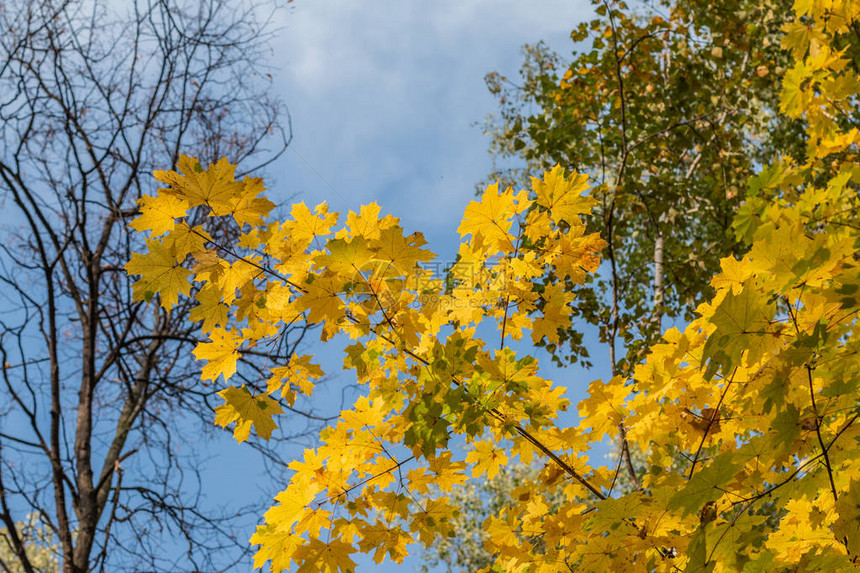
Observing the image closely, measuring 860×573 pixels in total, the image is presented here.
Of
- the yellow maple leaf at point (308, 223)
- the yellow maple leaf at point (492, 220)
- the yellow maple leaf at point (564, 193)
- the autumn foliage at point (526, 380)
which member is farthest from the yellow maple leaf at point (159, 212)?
the yellow maple leaf at point (564, 193)

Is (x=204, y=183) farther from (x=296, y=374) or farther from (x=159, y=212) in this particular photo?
(x=296, y=374)

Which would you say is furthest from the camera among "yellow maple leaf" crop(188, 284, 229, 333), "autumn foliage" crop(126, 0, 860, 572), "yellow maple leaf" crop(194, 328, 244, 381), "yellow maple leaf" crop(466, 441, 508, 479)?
"yellow maple leaf" crop(466, 441, 508, 479)

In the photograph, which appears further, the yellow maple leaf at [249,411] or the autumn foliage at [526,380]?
the yellow maple leaf at [249,411]

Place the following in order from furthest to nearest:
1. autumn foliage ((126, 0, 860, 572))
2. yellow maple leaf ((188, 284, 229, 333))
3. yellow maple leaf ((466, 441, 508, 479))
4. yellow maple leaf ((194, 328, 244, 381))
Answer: yellow maple leaf ((466, 441, 508, 479)) → yellow maple leaf ((194, 328, 244, 381)) → yellow maple leaf ((188, 284, 229, 333)) → autumn foliage ((126, 0, 860, 572))

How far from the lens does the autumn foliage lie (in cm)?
147

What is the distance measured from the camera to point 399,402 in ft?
6.89

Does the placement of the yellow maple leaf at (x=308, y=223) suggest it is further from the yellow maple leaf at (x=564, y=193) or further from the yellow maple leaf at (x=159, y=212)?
the yellow maple leaf at (x=564, y=193)

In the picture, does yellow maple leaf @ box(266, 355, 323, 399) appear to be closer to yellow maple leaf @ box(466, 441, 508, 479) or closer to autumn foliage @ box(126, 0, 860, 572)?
autumn foliage @ box(126, 0, 860, 572)

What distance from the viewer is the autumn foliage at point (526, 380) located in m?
1.47

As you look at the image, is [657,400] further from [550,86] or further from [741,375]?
[550,86]

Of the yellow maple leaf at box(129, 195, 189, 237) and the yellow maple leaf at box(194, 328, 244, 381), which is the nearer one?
the yellow maple leaf at box(129, 195, 189, 237)

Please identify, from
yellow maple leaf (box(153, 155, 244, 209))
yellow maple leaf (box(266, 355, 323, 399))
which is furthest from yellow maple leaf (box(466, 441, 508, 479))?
yellow maple leaf (box(153, 155, 244, 209))

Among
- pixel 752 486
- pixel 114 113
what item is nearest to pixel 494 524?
pixel 752 486

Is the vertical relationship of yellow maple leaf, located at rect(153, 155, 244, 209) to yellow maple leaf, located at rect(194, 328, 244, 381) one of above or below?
above
